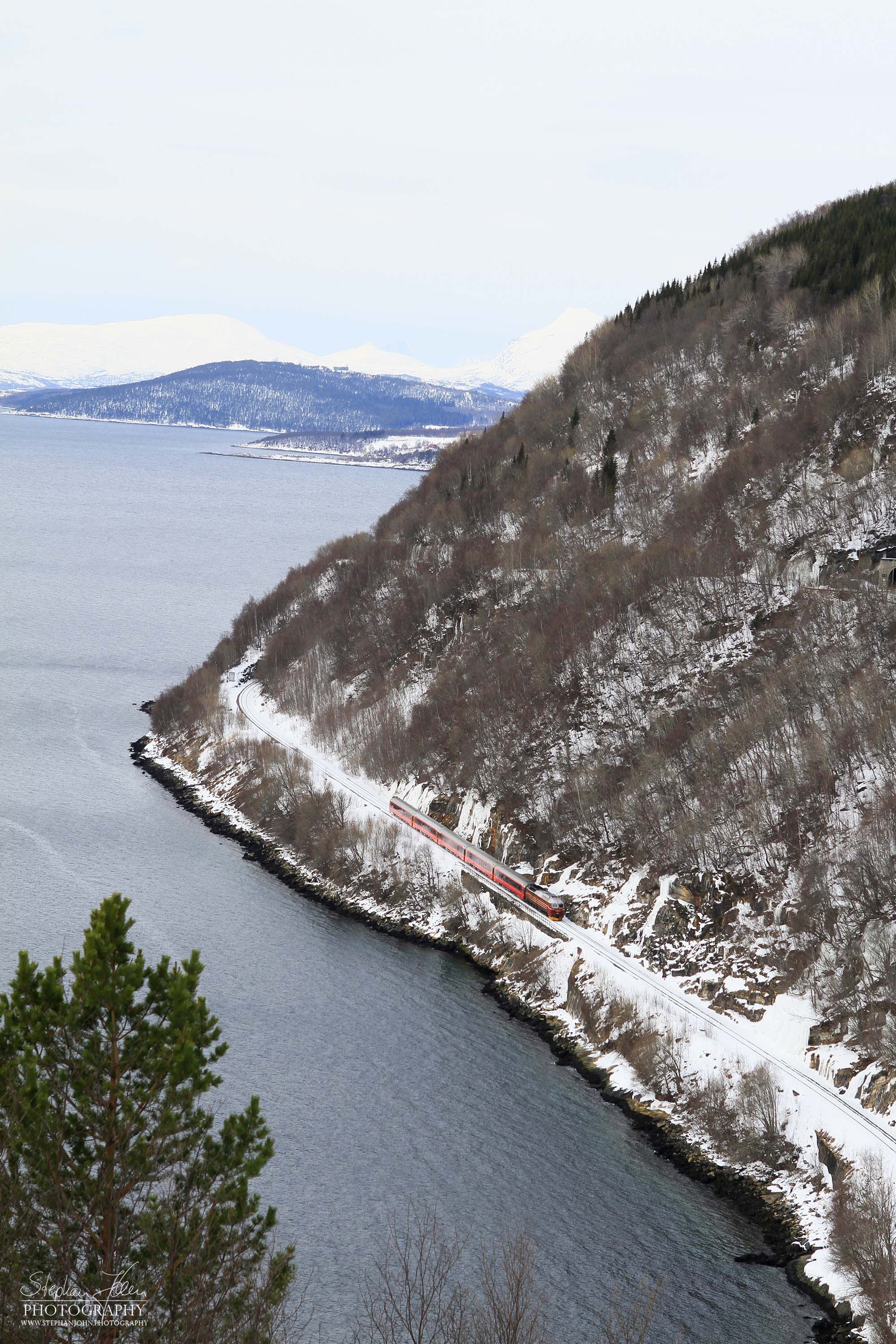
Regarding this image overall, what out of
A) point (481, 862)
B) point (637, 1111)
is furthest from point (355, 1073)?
point (481, 862)

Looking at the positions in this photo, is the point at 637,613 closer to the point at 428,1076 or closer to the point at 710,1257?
the point at 428,1076

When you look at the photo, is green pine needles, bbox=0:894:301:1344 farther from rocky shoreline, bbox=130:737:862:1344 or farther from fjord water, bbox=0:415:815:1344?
rocky shoreline, bbox=130:737:862:1344

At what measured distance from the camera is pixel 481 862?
4997cm

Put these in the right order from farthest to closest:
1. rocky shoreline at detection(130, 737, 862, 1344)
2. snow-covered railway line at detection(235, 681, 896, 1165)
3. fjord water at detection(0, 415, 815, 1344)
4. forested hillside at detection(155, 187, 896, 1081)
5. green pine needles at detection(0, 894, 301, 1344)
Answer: forested hillside at detection(155, 187, 896, 1081)
snow-covered railway line at detection(235, 681, 896, 1165)
fjord water at detection(0, 415, 815, 1344)
rocky shoreline at detection(130, 737, 862, 1344)
green pine needles at detection(0, 894, 301, 1344)

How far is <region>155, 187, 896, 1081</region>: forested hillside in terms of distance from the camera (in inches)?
1617

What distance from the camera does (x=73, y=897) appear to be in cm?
4800

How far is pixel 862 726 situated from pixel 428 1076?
2104 centimetres

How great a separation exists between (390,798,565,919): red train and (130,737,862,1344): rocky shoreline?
3.29 metres

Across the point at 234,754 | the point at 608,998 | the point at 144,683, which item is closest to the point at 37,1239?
the point at 608,998

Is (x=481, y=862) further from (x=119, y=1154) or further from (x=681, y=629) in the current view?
(x=119, y=1154)

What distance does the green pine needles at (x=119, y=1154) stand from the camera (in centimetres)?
1352

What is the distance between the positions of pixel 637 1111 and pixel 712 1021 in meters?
4.31

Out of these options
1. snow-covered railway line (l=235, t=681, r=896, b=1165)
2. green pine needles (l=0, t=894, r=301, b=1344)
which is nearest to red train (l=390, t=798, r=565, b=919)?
snow-covered railway line (l=235, t=681, r=896, b=1165)

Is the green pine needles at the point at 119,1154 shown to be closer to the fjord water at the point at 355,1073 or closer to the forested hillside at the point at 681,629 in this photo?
the fjord water at the point at 355,1073
